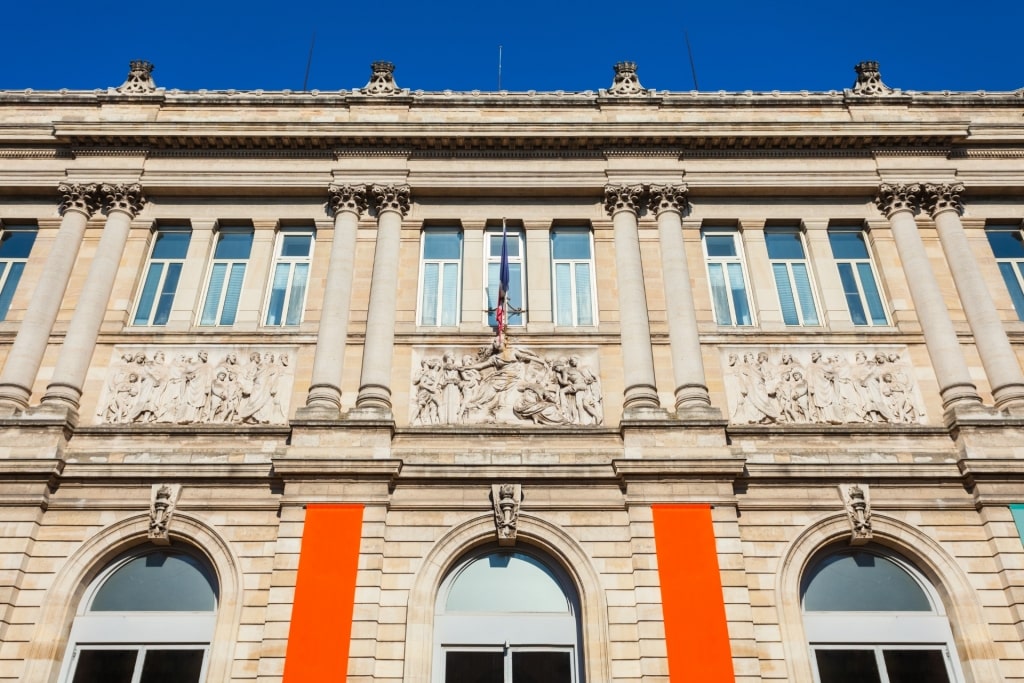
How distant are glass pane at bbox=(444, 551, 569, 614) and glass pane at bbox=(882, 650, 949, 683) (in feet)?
19.0

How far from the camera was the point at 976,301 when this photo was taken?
58.9ft

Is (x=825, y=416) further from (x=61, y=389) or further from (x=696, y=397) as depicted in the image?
(x=61, y=389)

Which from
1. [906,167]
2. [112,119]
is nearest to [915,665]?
[906,167]

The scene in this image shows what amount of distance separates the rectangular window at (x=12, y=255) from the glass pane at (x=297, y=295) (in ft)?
20.8

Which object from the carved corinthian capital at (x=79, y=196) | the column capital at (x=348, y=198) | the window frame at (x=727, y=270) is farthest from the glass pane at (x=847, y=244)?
the carved corinthian capital at (x=79, y=196)

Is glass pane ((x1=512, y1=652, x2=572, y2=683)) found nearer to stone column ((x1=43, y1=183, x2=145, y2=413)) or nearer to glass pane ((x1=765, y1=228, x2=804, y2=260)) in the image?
stone column ((x1=43, y1=183, x2=145, y2=413))

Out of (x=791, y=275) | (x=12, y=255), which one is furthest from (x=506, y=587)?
(x=12, y=255)

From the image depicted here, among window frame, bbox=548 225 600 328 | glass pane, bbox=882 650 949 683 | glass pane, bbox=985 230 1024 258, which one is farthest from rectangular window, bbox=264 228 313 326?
glass pane, bbox=985 230 1024 258

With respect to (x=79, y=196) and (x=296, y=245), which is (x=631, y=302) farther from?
(x=79, y=196)

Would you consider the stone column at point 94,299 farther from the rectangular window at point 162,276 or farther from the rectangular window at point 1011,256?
the rectangular window at point 1011,256

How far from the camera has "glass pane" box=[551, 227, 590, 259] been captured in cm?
1961

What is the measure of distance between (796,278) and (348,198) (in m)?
10.7

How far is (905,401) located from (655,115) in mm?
9121

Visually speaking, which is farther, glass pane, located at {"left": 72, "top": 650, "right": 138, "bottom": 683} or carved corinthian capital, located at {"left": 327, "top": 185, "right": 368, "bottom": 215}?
carved corinthian capital, located at {"left": 327, "top": 185, "right": 368, "bottom": 215}
